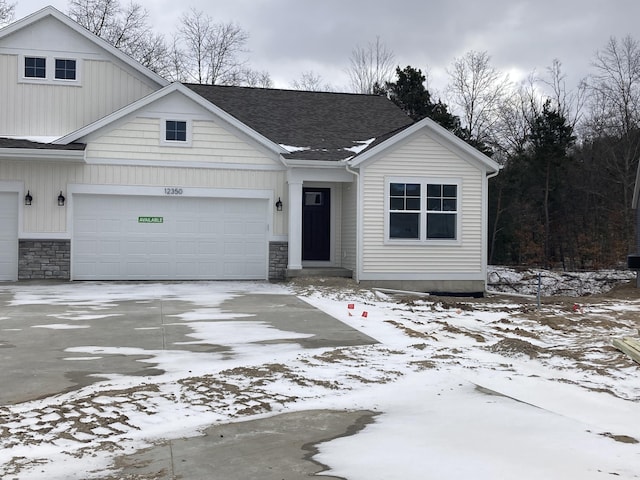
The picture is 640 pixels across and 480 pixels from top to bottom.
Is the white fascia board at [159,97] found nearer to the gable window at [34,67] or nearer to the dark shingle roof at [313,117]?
the dark shingle roof at [313,117]

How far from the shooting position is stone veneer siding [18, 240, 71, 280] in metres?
15.4

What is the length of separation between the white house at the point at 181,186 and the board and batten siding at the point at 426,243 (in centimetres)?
3

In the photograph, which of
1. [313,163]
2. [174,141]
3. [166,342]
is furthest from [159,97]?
[166,342]

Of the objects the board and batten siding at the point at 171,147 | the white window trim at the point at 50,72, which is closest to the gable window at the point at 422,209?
the board and batten siding at the point at 171,147

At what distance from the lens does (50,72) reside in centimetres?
1634

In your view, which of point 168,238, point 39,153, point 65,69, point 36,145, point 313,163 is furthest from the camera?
point 65,69

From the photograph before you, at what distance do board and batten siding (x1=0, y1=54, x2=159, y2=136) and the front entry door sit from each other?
17.0 ft

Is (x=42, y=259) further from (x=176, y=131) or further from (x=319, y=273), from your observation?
(x=319, y=273)

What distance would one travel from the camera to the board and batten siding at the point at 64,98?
1605 cm

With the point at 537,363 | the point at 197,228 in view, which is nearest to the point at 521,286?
the point at 197,228

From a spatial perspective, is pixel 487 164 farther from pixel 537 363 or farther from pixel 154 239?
pixel 537 363

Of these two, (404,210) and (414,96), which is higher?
(414,96)

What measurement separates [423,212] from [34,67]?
1051cm

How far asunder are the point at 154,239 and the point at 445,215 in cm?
737
